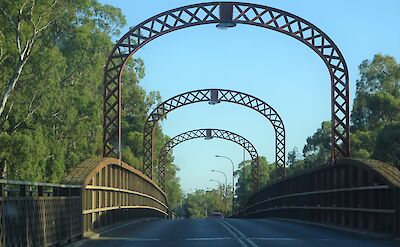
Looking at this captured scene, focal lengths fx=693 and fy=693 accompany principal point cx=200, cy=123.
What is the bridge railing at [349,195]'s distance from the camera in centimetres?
2009

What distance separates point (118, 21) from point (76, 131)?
1753cm

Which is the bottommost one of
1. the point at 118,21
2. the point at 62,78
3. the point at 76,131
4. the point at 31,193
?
the point at 31,193

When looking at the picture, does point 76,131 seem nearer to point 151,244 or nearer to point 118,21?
point 118,21

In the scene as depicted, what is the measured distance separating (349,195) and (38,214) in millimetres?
13670

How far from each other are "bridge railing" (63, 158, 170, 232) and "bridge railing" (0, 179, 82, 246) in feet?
3.57

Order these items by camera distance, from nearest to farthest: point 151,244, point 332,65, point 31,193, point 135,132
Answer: point 31,193, point 151,244, point 332,65, point 135,132

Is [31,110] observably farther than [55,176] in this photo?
No

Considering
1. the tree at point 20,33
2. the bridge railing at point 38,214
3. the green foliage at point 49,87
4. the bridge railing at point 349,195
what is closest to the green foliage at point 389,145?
the bridge railing at point 349,195

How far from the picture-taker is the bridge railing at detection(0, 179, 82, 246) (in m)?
12.2

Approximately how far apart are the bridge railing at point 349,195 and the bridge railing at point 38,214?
28.5 ft

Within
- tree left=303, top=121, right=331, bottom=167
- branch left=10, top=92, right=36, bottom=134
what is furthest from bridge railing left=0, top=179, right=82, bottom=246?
tree left=303, top=121, right=331, bottom=167

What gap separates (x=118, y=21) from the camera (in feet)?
205

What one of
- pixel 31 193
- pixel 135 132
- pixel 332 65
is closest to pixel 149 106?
pixel 135 132

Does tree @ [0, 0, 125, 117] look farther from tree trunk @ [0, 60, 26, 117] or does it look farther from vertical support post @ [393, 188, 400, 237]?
vertical support post @ [393, 188, 400, 237]
